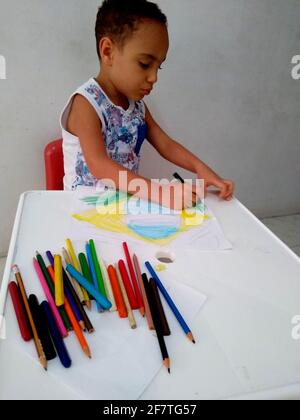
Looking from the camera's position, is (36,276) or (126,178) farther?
(126,178)

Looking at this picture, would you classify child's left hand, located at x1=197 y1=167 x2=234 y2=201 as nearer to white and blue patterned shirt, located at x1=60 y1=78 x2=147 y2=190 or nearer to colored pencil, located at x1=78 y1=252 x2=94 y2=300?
white and blue patterned shirt, located at x1=60 y1=78 x2=147 y2=190

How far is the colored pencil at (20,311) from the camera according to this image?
0.33 m

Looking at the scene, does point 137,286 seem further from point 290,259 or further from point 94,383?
A: point 290,259

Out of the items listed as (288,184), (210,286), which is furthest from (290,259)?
(288,184)

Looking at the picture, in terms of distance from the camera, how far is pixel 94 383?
0.97 ft

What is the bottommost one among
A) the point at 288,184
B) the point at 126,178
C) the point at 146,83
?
the point at 288,184

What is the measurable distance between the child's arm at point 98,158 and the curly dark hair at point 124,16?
0.56 feet

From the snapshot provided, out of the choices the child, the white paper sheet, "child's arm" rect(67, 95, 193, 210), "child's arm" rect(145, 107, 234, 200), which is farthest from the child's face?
the white paper sheet

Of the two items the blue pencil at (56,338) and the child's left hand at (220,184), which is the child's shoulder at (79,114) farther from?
the blue pencil at (56,338)

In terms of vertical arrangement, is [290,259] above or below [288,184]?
above

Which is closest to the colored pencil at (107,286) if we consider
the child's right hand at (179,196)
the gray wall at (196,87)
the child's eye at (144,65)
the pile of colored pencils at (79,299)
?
the pile of colored pencils at (79,299)

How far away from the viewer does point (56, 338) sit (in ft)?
1.08

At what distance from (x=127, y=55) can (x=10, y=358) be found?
0.66 metres

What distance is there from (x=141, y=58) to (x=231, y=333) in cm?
62
